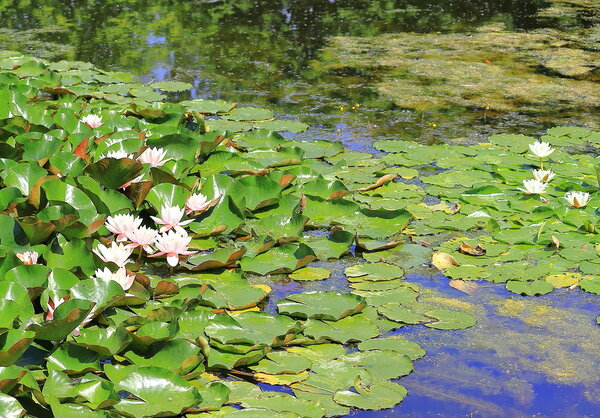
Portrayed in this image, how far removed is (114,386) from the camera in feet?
7.30

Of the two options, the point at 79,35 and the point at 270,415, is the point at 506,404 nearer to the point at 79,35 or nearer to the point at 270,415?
the point at 270,415

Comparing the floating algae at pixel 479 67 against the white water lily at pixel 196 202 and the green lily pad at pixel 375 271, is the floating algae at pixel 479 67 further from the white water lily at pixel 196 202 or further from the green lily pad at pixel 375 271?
the white water lily at pixel 196 202

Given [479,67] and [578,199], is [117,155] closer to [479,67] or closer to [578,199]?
[578,199]

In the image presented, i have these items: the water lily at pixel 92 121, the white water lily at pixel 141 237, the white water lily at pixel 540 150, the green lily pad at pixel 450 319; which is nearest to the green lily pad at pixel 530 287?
the green lily pad at pixel 450 319

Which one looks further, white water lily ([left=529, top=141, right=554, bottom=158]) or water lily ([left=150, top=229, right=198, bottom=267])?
white water lily ([left=529, top=141, right=554, bottom=158])

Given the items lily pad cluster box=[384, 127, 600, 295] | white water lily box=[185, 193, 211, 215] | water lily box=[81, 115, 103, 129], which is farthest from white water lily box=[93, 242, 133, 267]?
water lily box=[81, 115, 103, 129]

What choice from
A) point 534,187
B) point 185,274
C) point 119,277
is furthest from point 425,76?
point 119,277

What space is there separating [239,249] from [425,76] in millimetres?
3533

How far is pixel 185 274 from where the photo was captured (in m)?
3.07

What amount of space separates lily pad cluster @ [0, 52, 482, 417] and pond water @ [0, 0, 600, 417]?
6.1 inches

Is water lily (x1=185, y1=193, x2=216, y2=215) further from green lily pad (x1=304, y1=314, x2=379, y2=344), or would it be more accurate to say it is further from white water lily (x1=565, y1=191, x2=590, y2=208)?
white water lily (x1=565, y1=191, x2=590, y2=208)

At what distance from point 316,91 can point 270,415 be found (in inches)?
156

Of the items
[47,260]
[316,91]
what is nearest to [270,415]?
[47,260]

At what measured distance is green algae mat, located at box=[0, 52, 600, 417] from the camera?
2281mm
